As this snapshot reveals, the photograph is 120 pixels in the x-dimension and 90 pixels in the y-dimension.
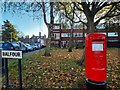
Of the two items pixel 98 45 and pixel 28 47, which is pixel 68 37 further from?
pixel 98 45

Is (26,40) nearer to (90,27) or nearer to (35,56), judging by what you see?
(35,56)

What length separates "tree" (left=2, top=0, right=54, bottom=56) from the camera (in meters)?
4.58

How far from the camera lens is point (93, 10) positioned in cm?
500

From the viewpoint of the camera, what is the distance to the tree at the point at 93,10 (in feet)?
16.2

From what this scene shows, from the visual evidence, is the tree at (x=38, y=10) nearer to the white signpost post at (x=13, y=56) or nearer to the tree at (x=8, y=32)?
the tree at (x=8, y=32)

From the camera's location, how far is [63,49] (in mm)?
4902

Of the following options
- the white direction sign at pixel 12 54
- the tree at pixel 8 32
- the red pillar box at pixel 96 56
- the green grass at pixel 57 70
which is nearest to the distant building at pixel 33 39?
the tree at pixel 8 32

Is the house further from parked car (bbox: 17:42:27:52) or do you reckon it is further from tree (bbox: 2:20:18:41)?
tree (bbox: 2:20:18:41)

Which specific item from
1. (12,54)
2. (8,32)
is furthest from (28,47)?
(12,54)

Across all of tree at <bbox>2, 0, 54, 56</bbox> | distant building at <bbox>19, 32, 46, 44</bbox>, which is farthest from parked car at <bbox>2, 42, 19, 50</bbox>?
tree at <bbox>2, 0, 54, 56</bbox>

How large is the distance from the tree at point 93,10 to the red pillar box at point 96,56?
1.44 meters

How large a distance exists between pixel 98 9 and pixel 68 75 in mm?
2023

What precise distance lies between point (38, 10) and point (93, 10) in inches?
59.7

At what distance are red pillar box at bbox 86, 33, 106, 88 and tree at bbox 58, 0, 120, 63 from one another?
1.44 metres
